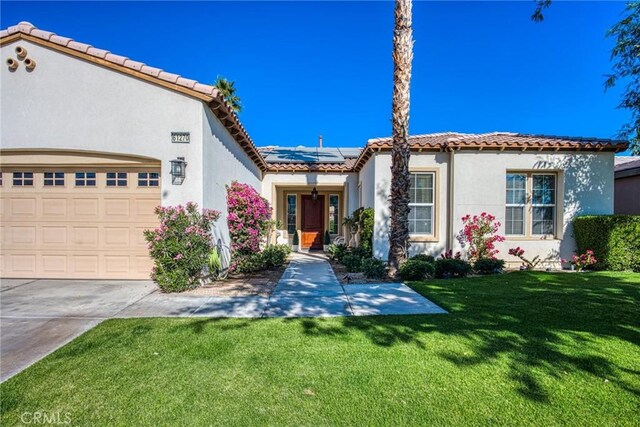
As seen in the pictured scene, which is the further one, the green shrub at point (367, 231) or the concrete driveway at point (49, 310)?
the green shrub at point (367, 231)

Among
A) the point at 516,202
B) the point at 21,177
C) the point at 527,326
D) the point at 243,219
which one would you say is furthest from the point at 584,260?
the point at 21,177

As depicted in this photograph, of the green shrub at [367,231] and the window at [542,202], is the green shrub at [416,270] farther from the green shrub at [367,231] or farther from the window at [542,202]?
the window at [542,202]

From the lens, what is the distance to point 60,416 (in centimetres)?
254

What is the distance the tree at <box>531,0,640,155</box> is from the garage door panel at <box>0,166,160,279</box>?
12.2 metres

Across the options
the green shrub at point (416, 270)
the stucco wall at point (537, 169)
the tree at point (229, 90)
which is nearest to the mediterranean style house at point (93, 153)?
the green shrub at point (416, 270)

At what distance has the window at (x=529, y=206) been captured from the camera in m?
9.88

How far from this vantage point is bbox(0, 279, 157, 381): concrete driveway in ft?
12.2

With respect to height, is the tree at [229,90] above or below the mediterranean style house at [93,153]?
above

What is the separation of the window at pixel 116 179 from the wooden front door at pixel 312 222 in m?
9.53

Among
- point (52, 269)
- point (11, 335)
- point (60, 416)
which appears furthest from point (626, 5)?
point (52, 269)

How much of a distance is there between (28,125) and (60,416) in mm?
7350

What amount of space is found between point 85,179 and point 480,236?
10777mm

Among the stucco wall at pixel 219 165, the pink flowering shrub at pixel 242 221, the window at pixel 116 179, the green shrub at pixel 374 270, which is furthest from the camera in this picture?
the pink flowering shrub at pixel 242 221

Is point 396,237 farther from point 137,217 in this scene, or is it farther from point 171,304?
point 137,217
